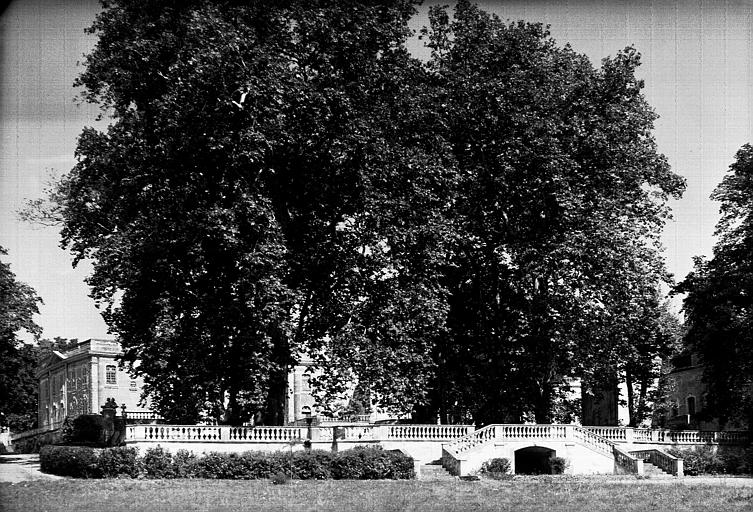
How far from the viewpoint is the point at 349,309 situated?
3997 cm

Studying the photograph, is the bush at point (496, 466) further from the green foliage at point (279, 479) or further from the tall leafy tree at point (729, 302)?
the tall leafy tree at point (729, 302)

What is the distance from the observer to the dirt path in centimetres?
3381

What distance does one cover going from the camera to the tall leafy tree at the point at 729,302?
47.9m

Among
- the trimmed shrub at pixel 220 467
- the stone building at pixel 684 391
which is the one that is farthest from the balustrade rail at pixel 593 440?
the stone building at pixel 684 391

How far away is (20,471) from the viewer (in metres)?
38.2

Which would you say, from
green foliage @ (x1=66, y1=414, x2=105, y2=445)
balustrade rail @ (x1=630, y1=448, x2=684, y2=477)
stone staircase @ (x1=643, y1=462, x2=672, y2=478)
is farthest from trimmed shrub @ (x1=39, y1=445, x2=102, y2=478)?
balustrade rail @ (x1=630, y1=448, x2=684, y2=477)

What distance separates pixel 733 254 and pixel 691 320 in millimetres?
4299

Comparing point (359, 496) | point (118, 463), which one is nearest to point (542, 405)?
point (359, 496)

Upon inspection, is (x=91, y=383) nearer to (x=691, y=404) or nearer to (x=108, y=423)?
(x=108, y=423)

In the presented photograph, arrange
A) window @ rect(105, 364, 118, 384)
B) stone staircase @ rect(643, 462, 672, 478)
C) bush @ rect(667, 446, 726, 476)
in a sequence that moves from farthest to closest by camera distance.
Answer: window @ rect(105, 364, 118, 384), bush @ rect(667, 446, 726, 476), stone staircase @ rect(643, 462, 672, 478)

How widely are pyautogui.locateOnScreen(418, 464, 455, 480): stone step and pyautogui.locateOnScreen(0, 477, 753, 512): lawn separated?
3.44 metres

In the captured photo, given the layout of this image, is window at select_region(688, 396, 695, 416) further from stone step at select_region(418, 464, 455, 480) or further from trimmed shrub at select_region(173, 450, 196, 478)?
trimmed shrub at select_region(173, 450, 196, 478)

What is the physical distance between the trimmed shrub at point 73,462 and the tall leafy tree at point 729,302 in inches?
1203

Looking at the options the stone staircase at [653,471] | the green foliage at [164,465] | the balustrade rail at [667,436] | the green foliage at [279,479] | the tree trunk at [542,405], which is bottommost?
the stone staircase at [653,471]
